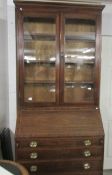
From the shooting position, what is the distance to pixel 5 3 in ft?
8.53

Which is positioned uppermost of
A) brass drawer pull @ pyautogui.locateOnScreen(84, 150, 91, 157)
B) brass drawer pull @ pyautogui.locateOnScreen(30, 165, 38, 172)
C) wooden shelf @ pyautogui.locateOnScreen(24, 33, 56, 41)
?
wooden shelf @ pyautogui.locateOnScreen(24, 33, 56, 41)

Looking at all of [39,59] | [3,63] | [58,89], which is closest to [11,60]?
[3,63]

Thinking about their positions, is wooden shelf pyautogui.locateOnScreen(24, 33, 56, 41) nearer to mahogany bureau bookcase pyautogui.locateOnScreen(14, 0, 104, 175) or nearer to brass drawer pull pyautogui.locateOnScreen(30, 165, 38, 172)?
mahogany bureau bookcase pyautogui.locateOnScreen(14, 0, 104, 175)

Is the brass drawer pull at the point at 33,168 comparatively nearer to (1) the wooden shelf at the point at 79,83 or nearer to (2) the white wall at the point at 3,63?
(2) the white wall at the point at 3,63

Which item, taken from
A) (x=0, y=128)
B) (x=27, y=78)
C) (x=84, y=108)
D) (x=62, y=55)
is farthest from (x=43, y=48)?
(x=0, y=128)

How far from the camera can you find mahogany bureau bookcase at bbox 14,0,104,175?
2354 millimetres

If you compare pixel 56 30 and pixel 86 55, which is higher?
pixel 56 30

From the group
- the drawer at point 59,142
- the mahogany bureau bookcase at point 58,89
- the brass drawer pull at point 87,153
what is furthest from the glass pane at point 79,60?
the brass drawer pull at point 87,153

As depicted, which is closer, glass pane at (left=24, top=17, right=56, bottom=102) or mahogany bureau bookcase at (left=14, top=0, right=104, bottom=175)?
mahogany bureau bookcase at (left=14, top=0, right=104, bottom=175)

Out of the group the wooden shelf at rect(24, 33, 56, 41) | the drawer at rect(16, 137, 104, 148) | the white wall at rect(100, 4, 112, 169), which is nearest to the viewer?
the drawer at rect(16, 137, 104, 148)

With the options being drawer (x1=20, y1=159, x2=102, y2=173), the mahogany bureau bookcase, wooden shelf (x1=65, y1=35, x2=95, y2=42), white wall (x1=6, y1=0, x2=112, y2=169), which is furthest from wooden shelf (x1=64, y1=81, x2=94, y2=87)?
drawer (x1=20, y1=159, x2=102, y2=173)

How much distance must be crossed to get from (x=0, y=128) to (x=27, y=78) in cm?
68

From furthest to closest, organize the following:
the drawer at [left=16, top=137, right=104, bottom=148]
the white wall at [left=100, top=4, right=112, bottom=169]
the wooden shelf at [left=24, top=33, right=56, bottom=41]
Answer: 1. the white wall at [left=100, top=4, right=112, bottom=169]
2. the wooden shelf at [left=24, top=33, right=56, bottom=41]
3. the drawer at [left=16, top=137, right=104, bottom=148]

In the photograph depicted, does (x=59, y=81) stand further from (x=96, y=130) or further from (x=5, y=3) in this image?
(x=5, y=3)
